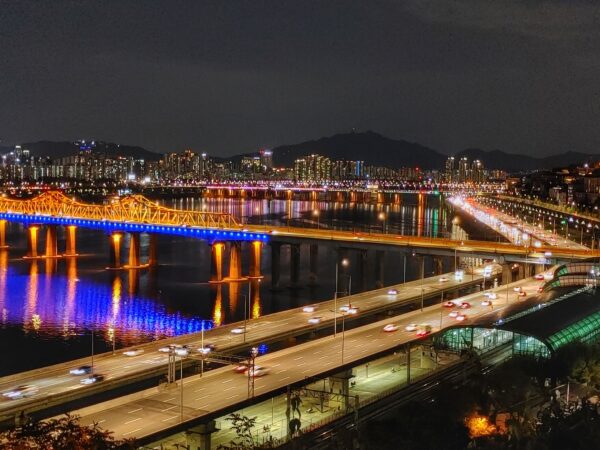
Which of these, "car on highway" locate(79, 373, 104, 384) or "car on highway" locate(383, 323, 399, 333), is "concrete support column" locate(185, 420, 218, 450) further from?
"car on highway" locate(383, 323, 399, 333)

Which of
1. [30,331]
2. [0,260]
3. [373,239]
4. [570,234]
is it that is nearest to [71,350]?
[30,331]

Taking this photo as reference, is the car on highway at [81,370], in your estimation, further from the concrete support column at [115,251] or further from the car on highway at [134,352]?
the concrete support column at [115,251]

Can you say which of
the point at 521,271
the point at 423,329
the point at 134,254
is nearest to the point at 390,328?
the point at 423,329

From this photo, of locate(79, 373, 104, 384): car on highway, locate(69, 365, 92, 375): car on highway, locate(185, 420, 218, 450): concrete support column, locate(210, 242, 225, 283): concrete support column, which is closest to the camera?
locate(185, 420, 218, 450): concrete support column

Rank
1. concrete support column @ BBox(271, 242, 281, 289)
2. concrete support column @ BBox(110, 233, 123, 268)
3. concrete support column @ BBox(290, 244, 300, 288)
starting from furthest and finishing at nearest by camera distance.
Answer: concrete support column @ BBox(110, 233, 123, 268) → concrete support column @ BBox(290, 244, 300, 288) → concrete support column @ BBox(271, 242, 281, 289)

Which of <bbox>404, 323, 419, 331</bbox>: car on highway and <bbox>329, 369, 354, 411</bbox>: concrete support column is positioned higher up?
<bbox>329, 369, 354, 411</bbox>: concrete support column

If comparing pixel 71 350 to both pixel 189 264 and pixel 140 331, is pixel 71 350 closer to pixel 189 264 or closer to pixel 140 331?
pixel 140 331

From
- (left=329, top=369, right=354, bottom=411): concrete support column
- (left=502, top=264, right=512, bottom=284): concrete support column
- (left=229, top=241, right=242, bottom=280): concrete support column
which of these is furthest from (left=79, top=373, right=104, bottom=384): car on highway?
(left=502, top=264, right=512, bottom=284): concrete support column

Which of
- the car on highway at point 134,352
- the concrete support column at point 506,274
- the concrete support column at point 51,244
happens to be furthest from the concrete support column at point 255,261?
the car on highway at point 134,352
